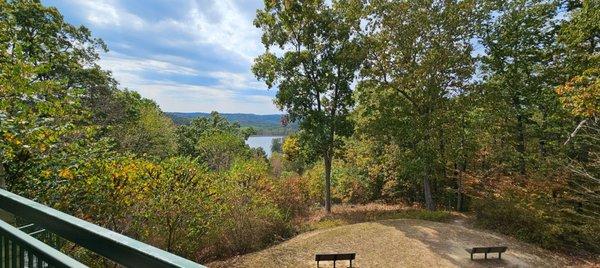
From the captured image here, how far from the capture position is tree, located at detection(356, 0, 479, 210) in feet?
54.1

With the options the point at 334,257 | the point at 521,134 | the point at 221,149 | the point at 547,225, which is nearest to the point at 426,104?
the point at 521,134

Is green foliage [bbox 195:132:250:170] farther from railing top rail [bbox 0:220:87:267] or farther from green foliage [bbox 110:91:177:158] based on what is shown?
railing top rail [bbox 0:220:87:267]

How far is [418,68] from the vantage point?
16812 millimetres

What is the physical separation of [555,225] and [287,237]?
1032cm

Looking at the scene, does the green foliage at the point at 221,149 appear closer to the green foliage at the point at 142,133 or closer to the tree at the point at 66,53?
the green foliage at the point at 142,133

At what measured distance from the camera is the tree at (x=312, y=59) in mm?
17688

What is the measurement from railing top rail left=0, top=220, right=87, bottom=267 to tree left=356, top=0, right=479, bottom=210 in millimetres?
16626

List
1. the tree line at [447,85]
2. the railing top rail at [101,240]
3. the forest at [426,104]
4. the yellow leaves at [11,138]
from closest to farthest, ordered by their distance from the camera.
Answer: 1. the railing top rail at [101,240]
2. the yellow leaves at [11,138]
3. the forest at [426,104]
4. the tree line at [447,85]

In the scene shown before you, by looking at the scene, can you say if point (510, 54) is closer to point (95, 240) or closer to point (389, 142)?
point (389, 142)

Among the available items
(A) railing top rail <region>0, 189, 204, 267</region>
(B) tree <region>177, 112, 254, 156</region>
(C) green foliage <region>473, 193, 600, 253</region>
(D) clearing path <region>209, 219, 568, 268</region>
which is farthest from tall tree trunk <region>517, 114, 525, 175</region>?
(B) tree <region>177, 112, 254, 156</region>

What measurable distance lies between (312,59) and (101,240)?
1731 cm

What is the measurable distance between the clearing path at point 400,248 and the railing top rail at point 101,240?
32.0 feet

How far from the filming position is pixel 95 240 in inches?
56.6

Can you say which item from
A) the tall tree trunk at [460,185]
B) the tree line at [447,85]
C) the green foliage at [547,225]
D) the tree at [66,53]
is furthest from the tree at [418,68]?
the tree at [66,53]
